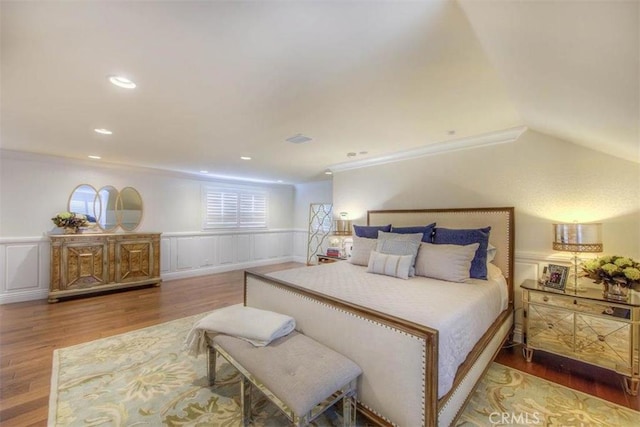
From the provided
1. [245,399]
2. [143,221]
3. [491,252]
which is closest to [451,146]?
[491,252]

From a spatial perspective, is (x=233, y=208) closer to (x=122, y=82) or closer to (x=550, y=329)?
Answer: (x=122, y=82)

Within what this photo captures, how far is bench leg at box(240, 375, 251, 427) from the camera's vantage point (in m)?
1.72

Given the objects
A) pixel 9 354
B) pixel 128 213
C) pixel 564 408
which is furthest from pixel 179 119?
pixel 564 408

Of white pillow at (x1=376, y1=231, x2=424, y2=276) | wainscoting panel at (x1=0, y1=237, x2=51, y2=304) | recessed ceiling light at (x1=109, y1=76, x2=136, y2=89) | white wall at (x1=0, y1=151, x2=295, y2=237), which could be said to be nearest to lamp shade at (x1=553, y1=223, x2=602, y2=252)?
white pillow at (x1=376, y1=231, x2=424, y2=276)

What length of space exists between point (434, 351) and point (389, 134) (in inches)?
96.8

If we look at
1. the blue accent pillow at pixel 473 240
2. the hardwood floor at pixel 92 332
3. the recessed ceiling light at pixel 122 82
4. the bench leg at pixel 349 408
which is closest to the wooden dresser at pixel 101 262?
the hardwood floor at pixel 92 332

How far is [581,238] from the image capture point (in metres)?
2.43

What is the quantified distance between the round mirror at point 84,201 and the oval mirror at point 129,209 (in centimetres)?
40

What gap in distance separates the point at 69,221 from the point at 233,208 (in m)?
3.13

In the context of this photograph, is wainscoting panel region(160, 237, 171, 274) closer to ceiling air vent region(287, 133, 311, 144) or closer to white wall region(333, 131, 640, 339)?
ceiling air vent region(287, 133, 311, 144)

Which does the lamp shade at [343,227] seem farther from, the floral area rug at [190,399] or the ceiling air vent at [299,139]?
the floral area rug at [190,399]

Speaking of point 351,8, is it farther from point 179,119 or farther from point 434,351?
point 179,119

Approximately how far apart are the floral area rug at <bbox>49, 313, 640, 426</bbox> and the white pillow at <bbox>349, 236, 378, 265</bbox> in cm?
168

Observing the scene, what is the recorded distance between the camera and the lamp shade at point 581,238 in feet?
7.89
